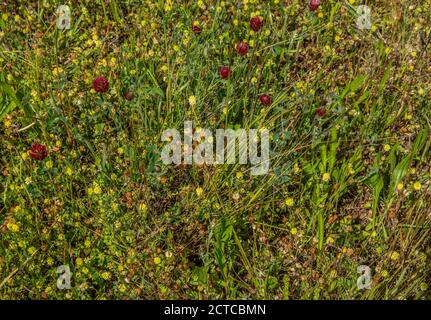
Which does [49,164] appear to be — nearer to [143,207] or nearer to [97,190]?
[97,190]

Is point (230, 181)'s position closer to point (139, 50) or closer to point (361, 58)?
point (139, 50)

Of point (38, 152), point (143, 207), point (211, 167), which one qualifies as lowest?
point (143, 207)

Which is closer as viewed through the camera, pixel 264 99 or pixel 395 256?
pixel 395 256

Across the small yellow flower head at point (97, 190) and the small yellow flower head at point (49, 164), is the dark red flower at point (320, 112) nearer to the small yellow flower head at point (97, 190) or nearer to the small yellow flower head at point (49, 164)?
the small yellow flower head at point (97, 190)

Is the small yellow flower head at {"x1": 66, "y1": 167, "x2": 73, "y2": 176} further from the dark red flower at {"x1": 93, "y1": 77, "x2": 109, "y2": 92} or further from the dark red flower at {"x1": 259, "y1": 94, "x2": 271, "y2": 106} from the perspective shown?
the dark red flower at {"x1": 259, "y1": 94, "x2": 271, "y2": 106}

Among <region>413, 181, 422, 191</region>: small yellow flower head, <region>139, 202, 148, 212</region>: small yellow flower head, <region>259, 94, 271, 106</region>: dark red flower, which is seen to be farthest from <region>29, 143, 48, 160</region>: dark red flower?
<region>413, 181, 422, 191</region>: small yellow flower head

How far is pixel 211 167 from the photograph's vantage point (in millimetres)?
Result: 2516

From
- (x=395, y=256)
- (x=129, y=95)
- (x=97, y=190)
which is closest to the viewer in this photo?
(x=395, y=256)

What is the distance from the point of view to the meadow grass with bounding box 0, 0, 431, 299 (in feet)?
7.47

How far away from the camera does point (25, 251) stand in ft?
7.47

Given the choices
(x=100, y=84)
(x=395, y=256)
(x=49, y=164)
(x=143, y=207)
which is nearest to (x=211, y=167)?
(x=143, y=207)

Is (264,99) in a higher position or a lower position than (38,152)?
higher
